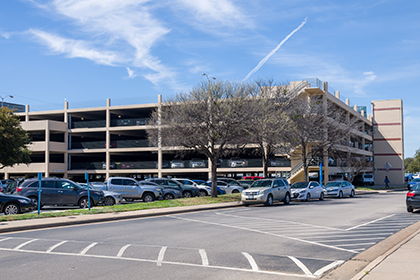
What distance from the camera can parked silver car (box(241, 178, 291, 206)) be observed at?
2362cm

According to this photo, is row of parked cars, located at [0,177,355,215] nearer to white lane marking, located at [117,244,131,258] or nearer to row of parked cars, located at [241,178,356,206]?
row of parked cars, located at [241,178,356,206]

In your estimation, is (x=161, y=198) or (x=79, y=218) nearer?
(x=79, y=218)

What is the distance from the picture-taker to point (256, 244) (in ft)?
34.6

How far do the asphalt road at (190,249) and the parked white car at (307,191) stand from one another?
513 inches

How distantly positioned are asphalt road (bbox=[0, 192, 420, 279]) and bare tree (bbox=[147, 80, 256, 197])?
34.4 feet

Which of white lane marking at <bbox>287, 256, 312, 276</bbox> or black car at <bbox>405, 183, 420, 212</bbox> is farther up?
black car at <bbox>405, 183, 420, 212</bbox>

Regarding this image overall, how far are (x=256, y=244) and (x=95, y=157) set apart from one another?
2078 inches

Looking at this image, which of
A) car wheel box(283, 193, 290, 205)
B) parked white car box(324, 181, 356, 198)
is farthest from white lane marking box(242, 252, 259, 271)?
parked white car box(324, 181, 356, 198)

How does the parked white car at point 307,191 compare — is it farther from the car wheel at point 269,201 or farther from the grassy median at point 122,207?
the car wheel at point 269,201

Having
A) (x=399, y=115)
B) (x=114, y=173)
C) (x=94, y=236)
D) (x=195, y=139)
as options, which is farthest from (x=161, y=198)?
(x=399, y=115)

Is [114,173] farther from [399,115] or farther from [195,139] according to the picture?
[399,115]

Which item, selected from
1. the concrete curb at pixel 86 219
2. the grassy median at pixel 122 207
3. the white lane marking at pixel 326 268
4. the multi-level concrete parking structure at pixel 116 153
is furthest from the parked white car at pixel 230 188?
the white lane marking at pixel 326 268

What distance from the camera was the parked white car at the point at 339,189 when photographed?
32625mm

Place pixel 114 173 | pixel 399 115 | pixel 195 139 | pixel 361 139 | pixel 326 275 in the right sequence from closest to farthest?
pixel 326 275 → pixel 195 139 → pixel 114 173 → pixel 361 139 → pixel 399 115
